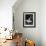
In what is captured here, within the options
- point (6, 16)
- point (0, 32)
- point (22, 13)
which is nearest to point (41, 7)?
point (22, 13)

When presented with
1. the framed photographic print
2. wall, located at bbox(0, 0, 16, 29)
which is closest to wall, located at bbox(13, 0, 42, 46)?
the framed photographic print

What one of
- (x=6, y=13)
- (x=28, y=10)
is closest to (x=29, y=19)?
(x=28, y=10)

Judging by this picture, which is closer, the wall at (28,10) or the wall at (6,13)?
the wall at (6,13)

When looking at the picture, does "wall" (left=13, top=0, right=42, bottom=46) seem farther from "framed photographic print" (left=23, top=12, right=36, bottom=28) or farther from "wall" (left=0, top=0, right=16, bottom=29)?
"wall" (left=0, top=0, right=16, bottom=29)

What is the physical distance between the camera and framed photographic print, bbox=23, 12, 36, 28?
514 cm

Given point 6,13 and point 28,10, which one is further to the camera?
point 28,10

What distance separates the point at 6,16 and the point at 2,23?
0.96 feet

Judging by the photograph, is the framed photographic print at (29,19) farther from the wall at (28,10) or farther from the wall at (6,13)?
the wall at (6,13)

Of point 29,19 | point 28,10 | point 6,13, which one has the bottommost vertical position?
point 29,19

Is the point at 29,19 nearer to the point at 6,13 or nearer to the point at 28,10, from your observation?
the point at 28,10

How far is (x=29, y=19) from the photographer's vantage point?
16.9 ft

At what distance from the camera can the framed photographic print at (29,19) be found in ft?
16.9

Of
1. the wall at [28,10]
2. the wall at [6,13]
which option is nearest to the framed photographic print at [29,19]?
the wall at [28,10]

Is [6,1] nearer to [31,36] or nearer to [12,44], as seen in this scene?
[12,44]
